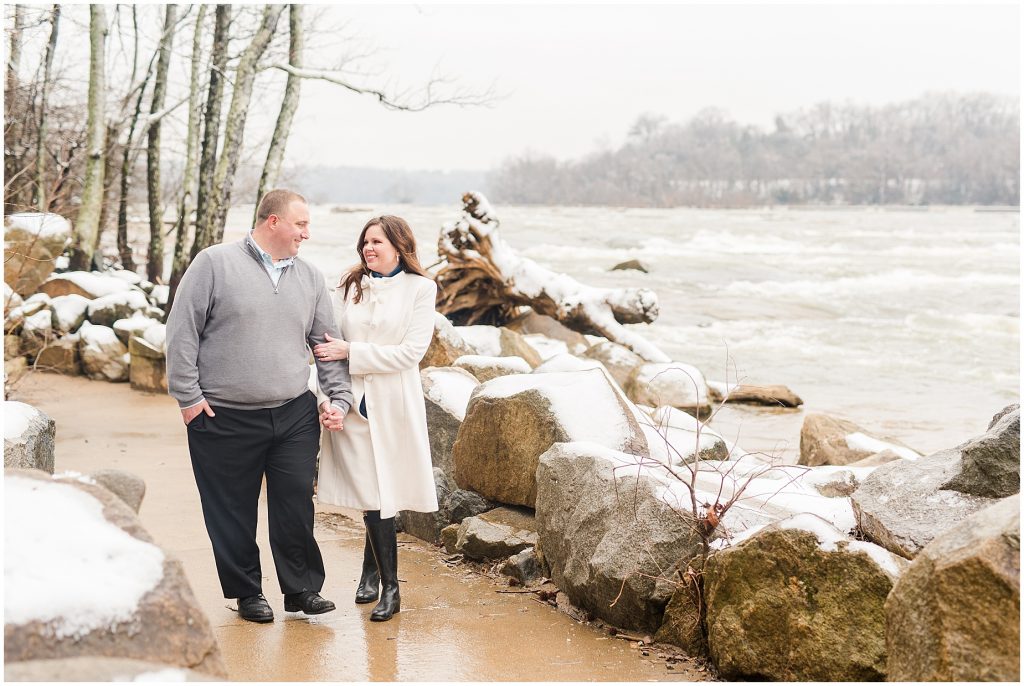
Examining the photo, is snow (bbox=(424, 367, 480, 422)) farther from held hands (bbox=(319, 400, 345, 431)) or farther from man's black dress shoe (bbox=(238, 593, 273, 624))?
man's black dress shoe (bbox=(238, 593, 273, 624))

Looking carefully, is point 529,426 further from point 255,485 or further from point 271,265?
point 271,265

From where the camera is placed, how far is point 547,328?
1331 cm

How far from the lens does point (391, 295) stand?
4.55 m

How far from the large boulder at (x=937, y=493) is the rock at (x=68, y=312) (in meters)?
9.52

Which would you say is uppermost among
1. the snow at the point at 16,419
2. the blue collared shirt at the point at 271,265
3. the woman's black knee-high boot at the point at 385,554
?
the blue collared shirt at the point at 271,265

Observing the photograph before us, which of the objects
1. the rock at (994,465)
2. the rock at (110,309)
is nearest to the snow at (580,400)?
the rock at (994,465)

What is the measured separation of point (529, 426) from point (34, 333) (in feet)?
24.9

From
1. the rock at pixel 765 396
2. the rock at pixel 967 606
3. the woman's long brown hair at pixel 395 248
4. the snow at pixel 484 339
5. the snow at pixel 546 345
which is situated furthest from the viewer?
the rock at pixel 765 396

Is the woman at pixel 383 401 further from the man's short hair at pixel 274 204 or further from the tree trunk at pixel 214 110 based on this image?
the tree trunk at pixel 214 110

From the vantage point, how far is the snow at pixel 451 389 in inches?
253

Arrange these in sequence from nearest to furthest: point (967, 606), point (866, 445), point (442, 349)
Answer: point (967, 606), point (866, 445), point (442, 349)

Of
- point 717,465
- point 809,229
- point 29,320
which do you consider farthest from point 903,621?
point 809,229

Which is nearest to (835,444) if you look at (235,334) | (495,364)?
(495,364)

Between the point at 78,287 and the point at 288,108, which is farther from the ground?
the point at 288,108
